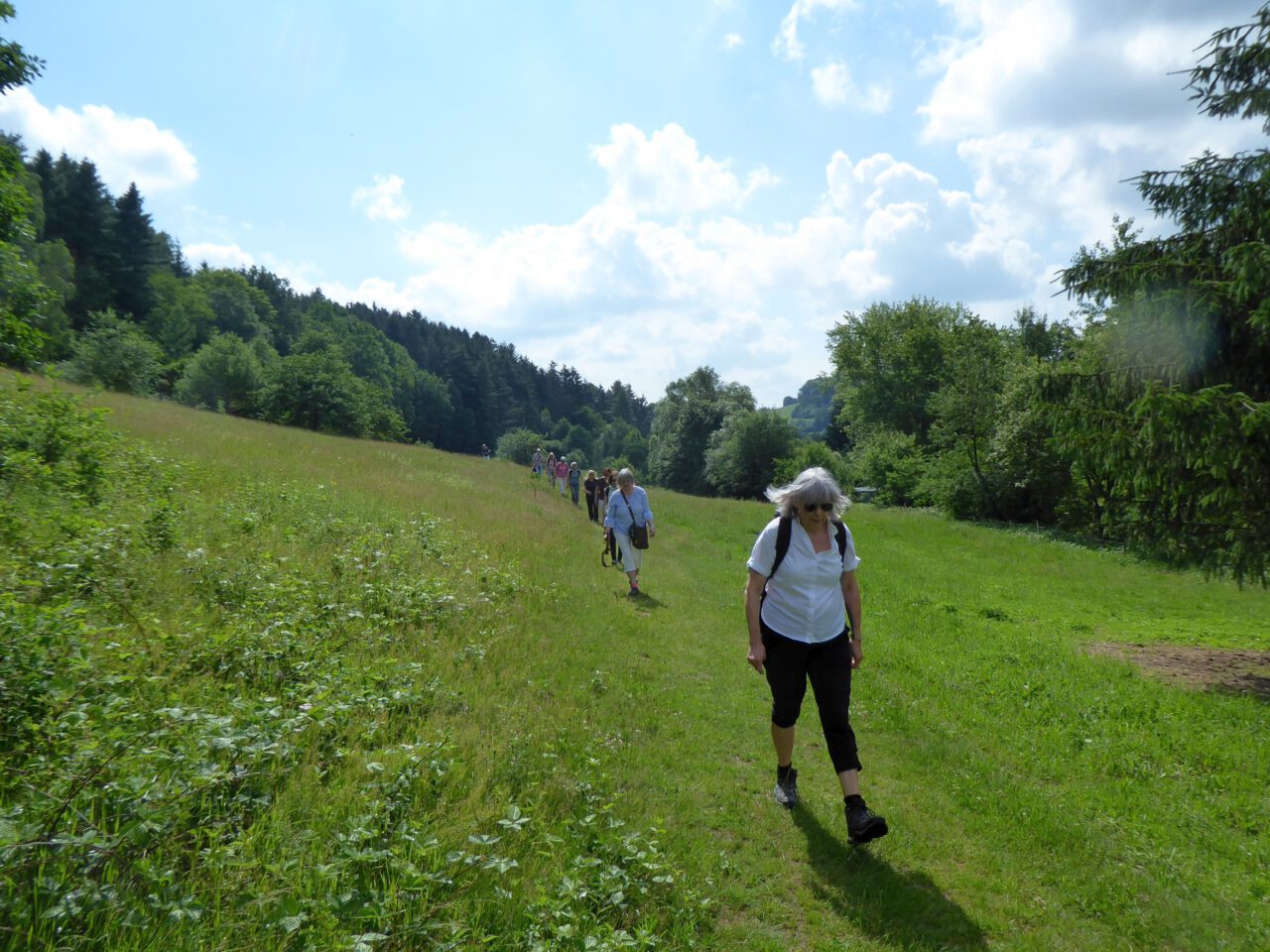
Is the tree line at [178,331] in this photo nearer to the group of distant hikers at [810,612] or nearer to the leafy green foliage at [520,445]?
the group of distant hikers at [810,612]

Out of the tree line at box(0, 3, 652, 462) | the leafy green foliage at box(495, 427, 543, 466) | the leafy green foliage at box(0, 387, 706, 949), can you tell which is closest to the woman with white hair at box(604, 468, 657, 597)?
the leafy green foliage at box(0, 387, 706, 949)

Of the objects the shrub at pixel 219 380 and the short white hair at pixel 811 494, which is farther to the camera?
the shrub at pixel 219 380

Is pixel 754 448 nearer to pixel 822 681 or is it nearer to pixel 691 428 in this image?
pixel 691 428

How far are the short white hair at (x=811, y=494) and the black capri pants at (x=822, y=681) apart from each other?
80 centimetres

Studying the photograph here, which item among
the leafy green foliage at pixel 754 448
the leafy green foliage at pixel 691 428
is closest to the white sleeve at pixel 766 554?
the leafy green foliage at pixel 754 448

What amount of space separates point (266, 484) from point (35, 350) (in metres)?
3.32

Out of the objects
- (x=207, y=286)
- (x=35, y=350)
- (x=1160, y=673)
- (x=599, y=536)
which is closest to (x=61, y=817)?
(x=35, y=350)

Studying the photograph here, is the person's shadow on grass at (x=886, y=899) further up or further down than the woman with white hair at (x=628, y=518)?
further down

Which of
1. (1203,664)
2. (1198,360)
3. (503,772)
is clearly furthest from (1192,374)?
(503,772)

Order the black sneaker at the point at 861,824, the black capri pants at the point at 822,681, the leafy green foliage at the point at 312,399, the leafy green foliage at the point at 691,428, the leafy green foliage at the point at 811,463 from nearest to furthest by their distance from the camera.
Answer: the black sneaker at the point at 861,824, the black capri pants at the point at 822,681, the leafy green foliage at the point at 312,399, the leafy green foliage at the point at 811,463, the leafy green foliage at the point at 691,428

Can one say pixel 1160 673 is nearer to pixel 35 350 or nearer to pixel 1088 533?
pixel 35 350

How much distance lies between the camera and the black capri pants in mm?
3982

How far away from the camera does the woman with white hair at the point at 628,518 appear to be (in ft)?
34.8

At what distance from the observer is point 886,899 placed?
3467mm
